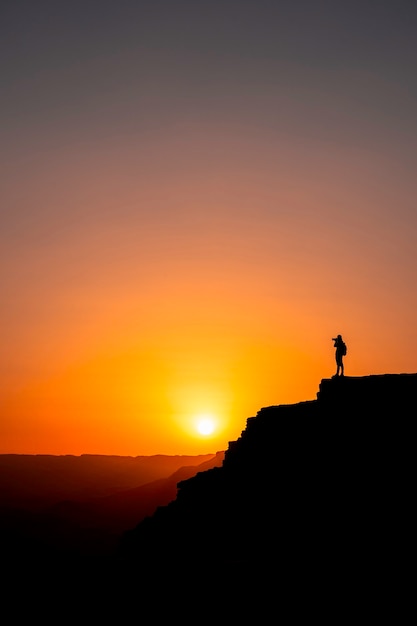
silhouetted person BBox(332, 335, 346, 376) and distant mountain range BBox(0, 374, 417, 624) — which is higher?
silhouetted person BBox(332, 335, 346, 376)

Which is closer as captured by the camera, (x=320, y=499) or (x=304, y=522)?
(x=304, y=522)

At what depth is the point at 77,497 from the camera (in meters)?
174

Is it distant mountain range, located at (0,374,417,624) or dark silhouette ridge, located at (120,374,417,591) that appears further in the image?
dark silhouette ridge, located at (120,374,417,591)

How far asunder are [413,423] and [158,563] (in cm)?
1342

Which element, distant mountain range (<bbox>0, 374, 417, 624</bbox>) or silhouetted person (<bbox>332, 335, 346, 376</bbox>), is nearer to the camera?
distant mountain range (<bbox>0, 374, 417, 624</bbox>)

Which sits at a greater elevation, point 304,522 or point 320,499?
point 320,499

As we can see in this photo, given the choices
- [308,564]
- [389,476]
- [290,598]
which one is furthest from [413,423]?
[290,598]

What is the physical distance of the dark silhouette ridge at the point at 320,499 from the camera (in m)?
18.6

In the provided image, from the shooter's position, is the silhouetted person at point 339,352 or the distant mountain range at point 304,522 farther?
the silhouetted person at point 339,352

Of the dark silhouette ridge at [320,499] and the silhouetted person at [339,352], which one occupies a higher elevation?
the silhouetted person at [339,352]

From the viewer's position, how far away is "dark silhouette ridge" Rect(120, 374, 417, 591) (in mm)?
18609

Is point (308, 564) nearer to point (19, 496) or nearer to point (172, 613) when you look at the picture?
point (172, 613)

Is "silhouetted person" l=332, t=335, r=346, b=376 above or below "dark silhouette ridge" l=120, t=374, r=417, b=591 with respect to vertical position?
above

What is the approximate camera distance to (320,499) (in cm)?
2222
